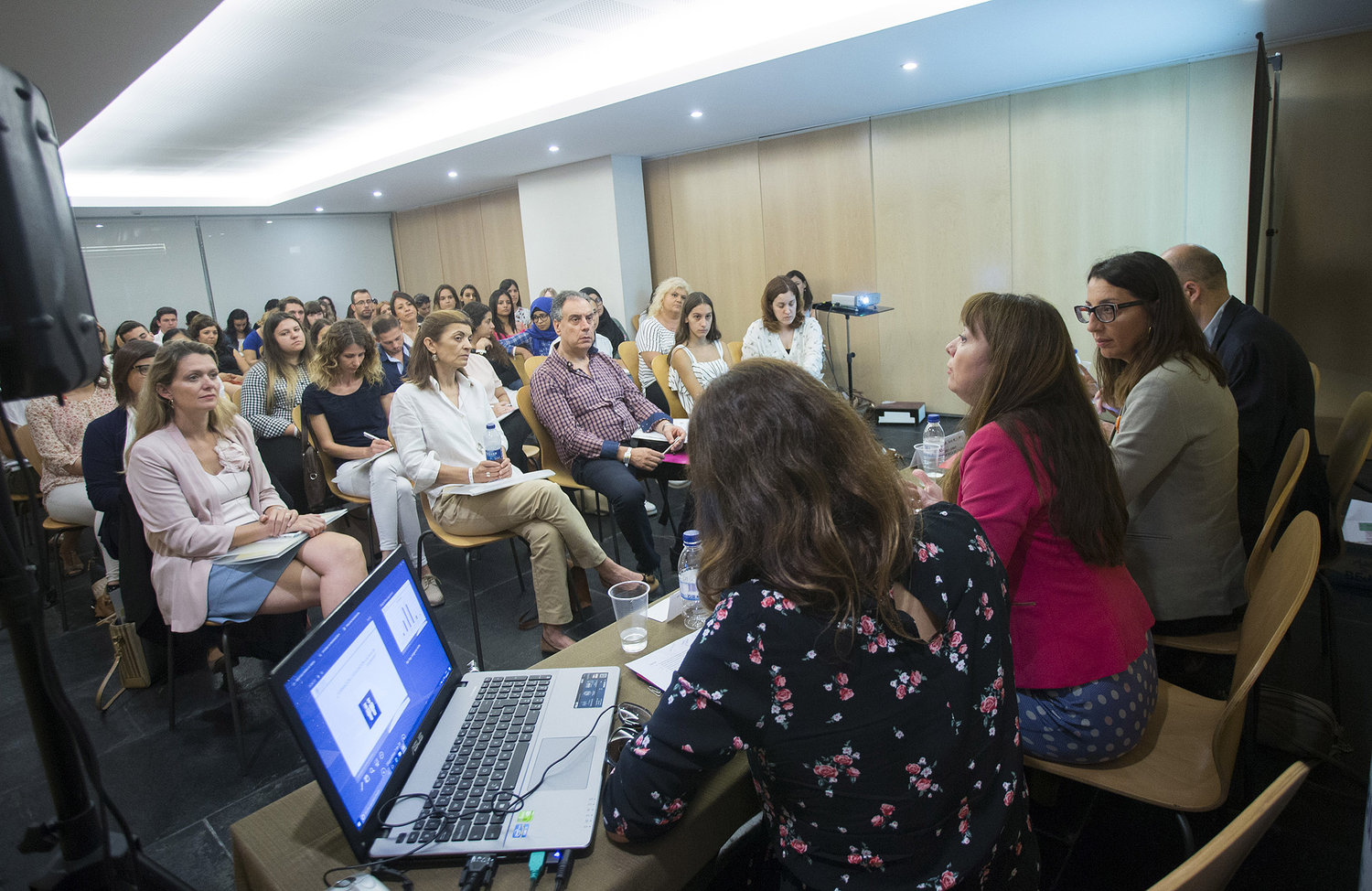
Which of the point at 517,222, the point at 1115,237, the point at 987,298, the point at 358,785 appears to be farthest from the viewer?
the point at 517,222

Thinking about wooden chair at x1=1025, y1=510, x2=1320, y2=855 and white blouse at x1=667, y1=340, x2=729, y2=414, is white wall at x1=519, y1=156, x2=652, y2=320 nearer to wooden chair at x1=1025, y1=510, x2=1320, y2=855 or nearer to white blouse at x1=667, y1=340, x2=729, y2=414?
white blouse at x1=667, y1=340, x2=729, y2=414

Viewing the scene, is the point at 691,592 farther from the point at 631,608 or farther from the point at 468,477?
the point at 468,477

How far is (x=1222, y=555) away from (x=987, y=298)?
95cm

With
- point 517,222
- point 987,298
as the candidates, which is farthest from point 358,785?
point 517,222

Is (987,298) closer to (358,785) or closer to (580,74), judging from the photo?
(358,785)

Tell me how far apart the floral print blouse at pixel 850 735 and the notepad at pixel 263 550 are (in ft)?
6.23

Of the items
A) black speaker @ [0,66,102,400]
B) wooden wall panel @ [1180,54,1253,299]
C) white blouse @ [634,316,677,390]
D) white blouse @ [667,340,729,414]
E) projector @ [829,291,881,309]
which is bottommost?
white blouse @ [667,340,729,414]

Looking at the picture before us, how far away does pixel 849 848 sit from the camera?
1021mm

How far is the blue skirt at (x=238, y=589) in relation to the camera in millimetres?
2406

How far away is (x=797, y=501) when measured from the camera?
1.03 m

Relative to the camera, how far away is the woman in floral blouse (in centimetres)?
97

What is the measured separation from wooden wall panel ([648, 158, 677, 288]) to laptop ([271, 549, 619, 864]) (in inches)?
282

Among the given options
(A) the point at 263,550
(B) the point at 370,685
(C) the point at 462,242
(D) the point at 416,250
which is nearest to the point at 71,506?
(A) the point at 263,550

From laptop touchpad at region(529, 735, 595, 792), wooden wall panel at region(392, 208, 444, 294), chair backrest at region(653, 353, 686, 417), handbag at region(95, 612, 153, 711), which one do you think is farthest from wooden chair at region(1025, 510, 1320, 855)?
wooden wall panel at region(392, 208, 444, 294)
